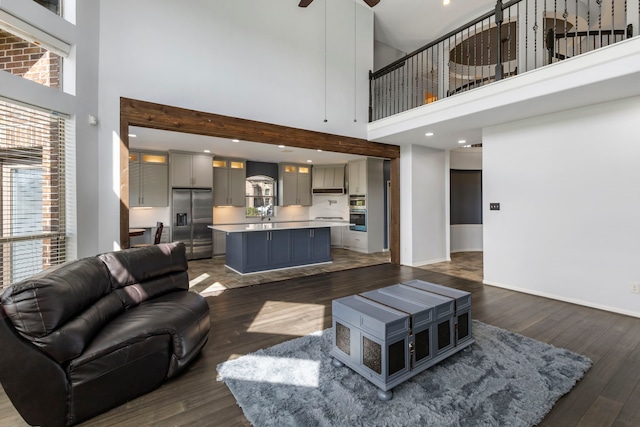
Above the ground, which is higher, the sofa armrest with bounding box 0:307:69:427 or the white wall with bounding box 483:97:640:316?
the white wall with bounding box 483:97:640:316

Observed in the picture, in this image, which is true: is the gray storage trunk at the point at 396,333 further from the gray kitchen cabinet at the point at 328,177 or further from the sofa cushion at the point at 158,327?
the gray kitchen cabinet at the point at 328,177

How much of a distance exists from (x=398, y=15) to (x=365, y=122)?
2.58 metres

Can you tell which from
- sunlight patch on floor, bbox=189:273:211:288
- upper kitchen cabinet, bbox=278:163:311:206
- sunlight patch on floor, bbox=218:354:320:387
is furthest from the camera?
upper kitchen cabinet, bbox=278:163:311:206

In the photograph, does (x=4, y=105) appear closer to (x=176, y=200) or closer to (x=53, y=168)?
(x=53, y=168)

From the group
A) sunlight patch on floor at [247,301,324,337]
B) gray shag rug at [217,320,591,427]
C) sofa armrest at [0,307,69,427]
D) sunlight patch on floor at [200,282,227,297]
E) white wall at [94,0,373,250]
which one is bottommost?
gray shag rug at [217,320,591,427]

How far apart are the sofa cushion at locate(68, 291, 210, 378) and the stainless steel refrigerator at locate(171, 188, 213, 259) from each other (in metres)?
4.62

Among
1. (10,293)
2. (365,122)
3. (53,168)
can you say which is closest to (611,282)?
(365,122)

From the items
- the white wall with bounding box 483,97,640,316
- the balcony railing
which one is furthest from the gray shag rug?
the balcony railing

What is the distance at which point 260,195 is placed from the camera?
857cm

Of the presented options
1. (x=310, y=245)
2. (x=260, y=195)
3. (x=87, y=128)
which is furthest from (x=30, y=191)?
(x=260, y=195)

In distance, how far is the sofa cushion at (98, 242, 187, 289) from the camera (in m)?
2.63

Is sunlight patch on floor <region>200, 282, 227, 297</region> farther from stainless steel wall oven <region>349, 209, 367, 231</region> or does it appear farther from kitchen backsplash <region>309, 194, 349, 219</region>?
kitchen backsplash <region>309, 194, 349, 219</region>

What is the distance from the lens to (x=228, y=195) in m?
7.79

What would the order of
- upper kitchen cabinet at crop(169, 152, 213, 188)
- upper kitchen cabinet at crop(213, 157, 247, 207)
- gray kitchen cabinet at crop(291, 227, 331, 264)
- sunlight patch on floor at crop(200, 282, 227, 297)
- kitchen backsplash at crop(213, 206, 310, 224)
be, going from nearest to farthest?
sunlight patch on floor at crop(200, 282, 227, 297) < gray kitchen cabinet at crop(291, 227, 331, 264) < upper kitchen cabinet at crop(169, 152, 213, 188) < upper kitchen cabinet at crop(213, 157, 247, 207) < kitchen backsplash at crop(213, 206, 310, 224)
